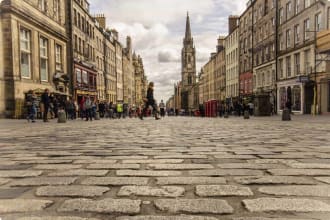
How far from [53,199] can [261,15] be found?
152ft

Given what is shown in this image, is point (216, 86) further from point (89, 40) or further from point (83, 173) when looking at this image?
point (83, 173)

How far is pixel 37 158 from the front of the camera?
523 cm

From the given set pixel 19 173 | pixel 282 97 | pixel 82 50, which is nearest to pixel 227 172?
pixel 19 173

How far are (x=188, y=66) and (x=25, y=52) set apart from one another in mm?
111050

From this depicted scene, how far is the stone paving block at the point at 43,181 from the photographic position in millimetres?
3455

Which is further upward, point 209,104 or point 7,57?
point 7,57

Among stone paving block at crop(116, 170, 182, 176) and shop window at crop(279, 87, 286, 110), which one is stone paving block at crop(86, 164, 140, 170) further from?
shop window at crop(279, 87, 286, 110)

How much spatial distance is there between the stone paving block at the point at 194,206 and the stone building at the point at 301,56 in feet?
90.3

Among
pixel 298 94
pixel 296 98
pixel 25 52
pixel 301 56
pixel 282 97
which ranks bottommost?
pixel 296 98

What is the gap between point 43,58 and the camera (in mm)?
28344

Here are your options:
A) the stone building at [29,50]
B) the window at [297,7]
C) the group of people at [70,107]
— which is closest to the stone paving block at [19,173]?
the group of people at [70,107]

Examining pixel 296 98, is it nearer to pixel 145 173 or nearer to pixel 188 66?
pixel 145 173

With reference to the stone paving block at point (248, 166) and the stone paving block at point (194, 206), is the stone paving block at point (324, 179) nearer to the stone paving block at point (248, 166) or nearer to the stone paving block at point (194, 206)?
the stone paving block at point (248, 166)

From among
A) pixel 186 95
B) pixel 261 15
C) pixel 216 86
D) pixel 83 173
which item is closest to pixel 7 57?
pixel 83 173
